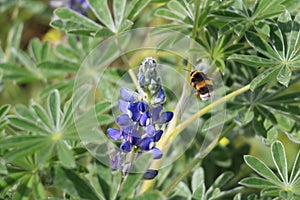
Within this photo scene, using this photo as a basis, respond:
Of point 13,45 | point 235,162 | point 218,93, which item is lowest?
point 235,162

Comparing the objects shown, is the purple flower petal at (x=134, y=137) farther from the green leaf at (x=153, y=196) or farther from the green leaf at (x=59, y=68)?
the green leaf at (x=59, y=68)

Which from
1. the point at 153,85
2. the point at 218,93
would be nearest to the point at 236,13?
the point at 218,93

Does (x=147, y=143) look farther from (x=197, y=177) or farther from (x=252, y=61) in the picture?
(x=197, y=177)

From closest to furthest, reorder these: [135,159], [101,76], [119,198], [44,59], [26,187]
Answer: [119,198], [135,159], [26,187], [101,76], [44,59]

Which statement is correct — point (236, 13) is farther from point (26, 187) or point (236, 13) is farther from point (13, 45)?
point (13, 45)

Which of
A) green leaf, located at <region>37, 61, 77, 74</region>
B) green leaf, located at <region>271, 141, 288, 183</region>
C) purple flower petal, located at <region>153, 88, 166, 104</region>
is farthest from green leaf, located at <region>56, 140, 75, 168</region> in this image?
green leaf, located at <region>37, 61, 77, 74</region>

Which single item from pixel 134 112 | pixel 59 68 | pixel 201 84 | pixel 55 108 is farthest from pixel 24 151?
pixel 59 68
